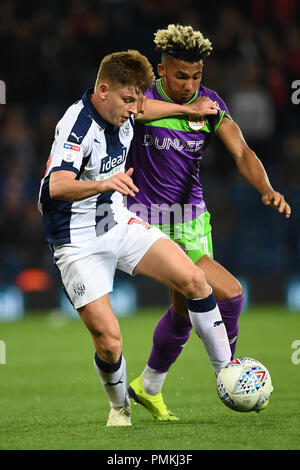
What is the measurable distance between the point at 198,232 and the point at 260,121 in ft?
27.2

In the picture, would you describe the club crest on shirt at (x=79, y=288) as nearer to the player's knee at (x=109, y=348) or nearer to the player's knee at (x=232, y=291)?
the player's knee at (x=109, y=348)

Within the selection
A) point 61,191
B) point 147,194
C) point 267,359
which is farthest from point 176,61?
point 267,359

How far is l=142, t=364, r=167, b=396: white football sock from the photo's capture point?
5656 millimetres

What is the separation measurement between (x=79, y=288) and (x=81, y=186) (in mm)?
718

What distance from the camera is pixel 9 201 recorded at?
12.9 meters

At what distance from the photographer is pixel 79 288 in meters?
4.93

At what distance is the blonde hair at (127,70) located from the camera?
15.8 ft

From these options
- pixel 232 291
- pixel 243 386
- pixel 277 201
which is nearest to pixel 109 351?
pixel 243 386

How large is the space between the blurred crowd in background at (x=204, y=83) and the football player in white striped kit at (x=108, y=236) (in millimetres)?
7717

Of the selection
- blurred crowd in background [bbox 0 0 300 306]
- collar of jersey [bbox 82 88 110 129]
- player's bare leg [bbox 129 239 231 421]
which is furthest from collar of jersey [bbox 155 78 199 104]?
blurred crowd in background [bbox 0 0 300 306]

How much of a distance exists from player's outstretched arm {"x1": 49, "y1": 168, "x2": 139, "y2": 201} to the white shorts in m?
0.51

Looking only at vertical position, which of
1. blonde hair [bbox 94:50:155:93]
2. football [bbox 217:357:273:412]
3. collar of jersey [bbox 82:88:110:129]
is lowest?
football [bbox 217:357:273:412]

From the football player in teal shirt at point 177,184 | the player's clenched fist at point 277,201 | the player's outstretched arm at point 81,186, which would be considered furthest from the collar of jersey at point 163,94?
the player's outstretched arm at point 81,186

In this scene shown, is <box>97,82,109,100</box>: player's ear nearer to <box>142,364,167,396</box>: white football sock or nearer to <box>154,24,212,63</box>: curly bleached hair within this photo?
<box>154,24,212,63</box>: curly bleached hair
